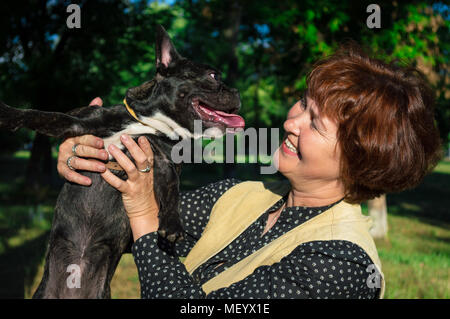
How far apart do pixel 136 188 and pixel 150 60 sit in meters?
11.9

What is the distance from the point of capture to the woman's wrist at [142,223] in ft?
8.25

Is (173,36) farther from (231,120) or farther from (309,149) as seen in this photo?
(309,149)

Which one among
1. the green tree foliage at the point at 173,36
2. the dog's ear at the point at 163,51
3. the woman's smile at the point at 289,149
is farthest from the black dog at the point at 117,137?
the green tree foliage at the point at 173,36

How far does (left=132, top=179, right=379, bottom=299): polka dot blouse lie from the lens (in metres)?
2.10

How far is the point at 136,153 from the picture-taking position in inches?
102

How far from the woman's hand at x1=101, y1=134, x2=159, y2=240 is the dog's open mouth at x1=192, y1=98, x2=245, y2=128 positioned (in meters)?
0.55

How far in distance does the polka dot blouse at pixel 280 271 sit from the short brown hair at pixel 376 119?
0.37 meters

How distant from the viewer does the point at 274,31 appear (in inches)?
404

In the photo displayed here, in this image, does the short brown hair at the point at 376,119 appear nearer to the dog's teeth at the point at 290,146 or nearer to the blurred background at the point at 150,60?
the dog's teeth at the point at 290,146

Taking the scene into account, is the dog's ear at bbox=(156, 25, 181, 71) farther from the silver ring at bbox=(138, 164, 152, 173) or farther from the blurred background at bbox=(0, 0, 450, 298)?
the blurred background at bbox=(0, 0, 450, 298)

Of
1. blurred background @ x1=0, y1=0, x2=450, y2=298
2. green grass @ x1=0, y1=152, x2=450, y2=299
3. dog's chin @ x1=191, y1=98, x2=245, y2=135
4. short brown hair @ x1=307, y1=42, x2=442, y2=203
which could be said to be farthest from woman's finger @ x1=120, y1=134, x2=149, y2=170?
green grass @ x1=0, y1=152, x2=450, y2=299

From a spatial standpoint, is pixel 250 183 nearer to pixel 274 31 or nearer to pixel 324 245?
pixel 324 245

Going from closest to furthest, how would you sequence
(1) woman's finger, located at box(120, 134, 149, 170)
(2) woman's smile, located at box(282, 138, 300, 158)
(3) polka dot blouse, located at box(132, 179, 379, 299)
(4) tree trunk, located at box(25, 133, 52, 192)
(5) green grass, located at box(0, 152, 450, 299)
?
(3) polka dot blouse, located at box(132, 179, 379, 299) → (2) woman's smile, located at box(282, 138, 300, 158) → (1) woman's finger, located at box(120, 134, 149, 170) → (5) green grass, located at box(0, 152, 450, 299) → (4) tree trunk, located at box(25, 133, 52, 192)

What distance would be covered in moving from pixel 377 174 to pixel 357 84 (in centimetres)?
50
